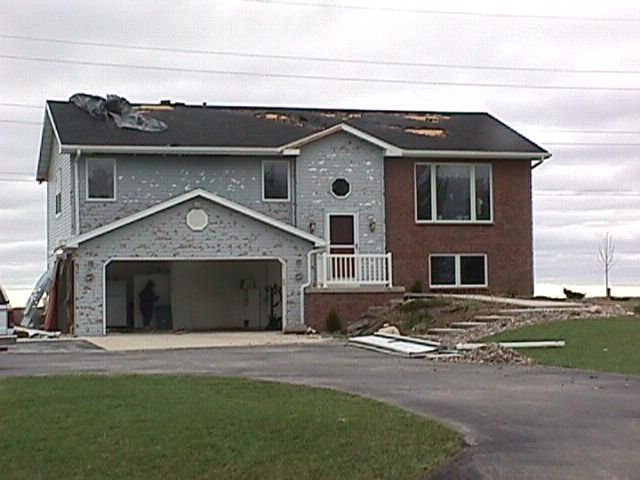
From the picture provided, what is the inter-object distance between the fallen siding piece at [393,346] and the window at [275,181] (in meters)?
9.73

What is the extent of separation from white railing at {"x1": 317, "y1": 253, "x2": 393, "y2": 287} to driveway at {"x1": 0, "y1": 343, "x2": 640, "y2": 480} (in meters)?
7.60

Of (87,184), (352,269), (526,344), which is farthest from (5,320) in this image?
(352,269)

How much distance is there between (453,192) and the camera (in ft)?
121

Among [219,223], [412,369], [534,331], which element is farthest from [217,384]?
[219,223]

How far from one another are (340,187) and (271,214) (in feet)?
7.83

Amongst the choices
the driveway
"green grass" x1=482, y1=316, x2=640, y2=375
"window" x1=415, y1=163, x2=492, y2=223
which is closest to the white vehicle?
the driveway

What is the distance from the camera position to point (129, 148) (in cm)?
3381

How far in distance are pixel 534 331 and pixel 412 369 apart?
6198 millimetres

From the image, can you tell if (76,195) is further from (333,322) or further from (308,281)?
(333,322)

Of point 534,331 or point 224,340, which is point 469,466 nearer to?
point 534,331

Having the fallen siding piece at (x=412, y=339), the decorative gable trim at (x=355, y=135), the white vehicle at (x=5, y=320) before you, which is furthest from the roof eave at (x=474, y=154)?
the white vehicle at (x=5, y=320)

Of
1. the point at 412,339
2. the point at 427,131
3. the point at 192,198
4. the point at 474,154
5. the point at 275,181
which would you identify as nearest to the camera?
the point at 412,339

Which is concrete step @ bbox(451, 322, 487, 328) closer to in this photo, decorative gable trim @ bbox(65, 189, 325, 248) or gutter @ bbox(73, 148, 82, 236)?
decorative gable trim @ bbox(65, 189, 325, 248)

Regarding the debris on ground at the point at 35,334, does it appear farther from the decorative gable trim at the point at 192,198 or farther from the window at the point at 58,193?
the window at the point at 58,193
